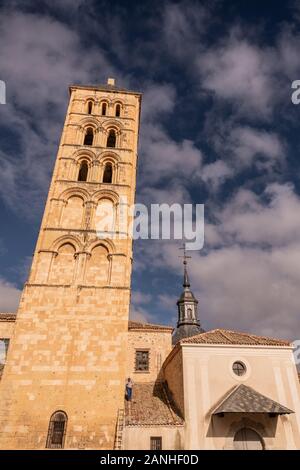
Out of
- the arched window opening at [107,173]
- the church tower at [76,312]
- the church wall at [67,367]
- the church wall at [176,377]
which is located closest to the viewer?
the church wall at [67,367]

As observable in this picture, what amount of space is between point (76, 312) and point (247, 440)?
981 centimetres

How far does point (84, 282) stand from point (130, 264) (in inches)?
105

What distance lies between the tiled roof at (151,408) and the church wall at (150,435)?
187 millimetres

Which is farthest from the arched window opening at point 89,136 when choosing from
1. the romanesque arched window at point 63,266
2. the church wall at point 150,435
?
the church wall at point 150,435

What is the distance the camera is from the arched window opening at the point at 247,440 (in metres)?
14.1

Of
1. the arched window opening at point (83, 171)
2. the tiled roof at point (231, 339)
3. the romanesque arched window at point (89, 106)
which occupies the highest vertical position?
the romanesque arched window at point (89, 106)

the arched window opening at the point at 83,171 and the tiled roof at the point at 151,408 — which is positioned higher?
the arched window opening at the point at 83,171

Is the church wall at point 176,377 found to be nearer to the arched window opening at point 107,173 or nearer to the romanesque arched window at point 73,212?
the romanesque arched window at point 73,212

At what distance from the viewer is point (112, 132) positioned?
907 inches

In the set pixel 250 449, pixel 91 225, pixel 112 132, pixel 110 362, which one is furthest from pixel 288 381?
pixel 112 132

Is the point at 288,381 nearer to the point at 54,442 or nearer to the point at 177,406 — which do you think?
Answer: the point at 177,406

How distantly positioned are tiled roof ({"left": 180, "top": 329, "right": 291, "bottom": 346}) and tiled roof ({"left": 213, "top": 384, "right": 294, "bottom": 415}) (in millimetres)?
2369

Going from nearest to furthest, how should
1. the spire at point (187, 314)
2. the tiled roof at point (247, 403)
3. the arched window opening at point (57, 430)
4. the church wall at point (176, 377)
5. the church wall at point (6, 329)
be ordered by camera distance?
the arched window opening at point (57, 430) → the tiled roof at point (247, 403) → the church wall at point (176, 377) → the church wall at point (6, 329) → the spire at point (187, 314)
